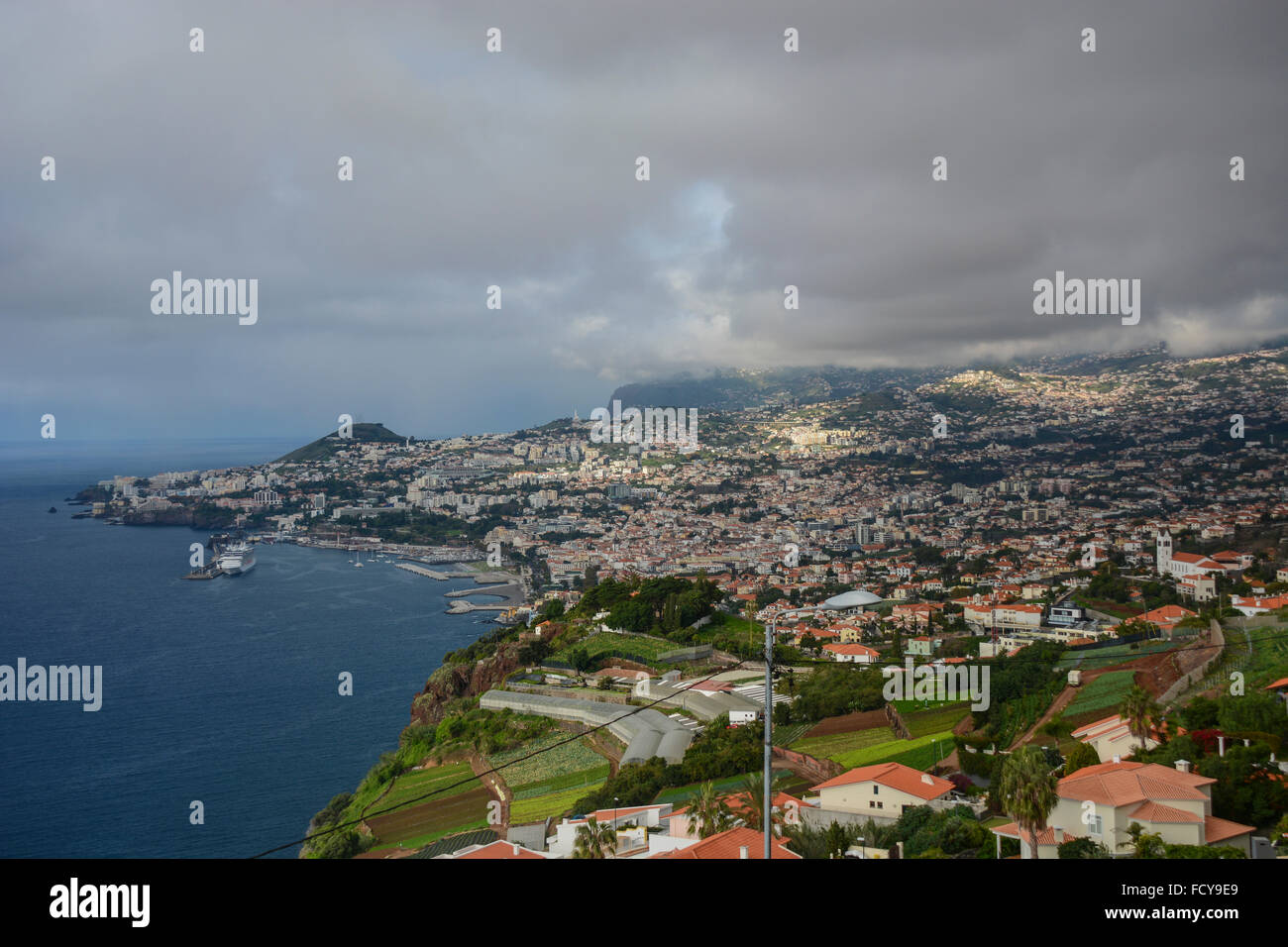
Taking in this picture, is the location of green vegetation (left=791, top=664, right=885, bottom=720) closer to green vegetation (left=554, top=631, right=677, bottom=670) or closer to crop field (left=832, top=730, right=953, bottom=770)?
crop field (left=832, top=730, right=953, bottom=770)

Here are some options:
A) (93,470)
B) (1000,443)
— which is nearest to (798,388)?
(1000,443)

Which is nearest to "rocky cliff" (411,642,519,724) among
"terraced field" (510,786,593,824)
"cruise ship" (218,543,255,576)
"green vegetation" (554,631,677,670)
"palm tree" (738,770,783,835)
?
"green vegetation" (554,631,677,670)

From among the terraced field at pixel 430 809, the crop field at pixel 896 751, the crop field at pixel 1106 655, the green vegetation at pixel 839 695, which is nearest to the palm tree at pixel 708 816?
the crop field at pixel 896 751

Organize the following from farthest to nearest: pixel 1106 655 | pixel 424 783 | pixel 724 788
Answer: pixel 424 783 < pixel 1106 655 < pixel 724 788

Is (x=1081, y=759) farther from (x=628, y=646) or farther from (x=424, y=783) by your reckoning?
(x=628, y=646)

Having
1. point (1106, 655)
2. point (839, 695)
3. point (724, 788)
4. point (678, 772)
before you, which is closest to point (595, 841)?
point (724, 788)
